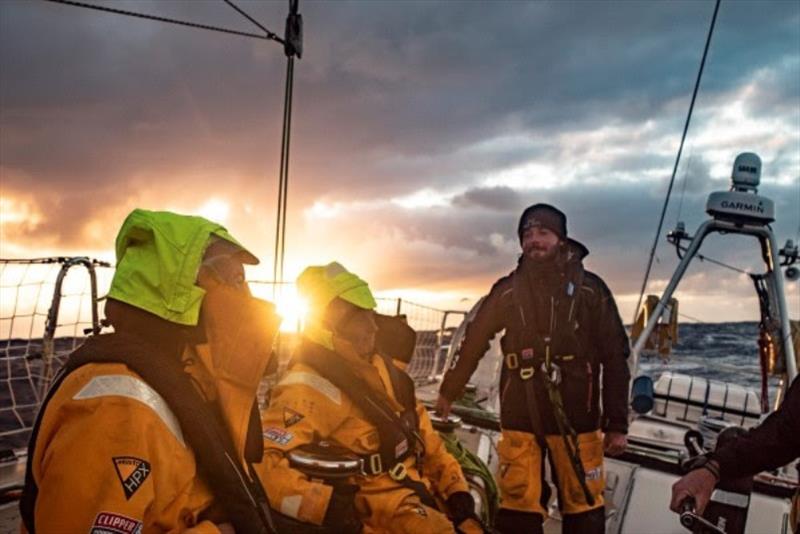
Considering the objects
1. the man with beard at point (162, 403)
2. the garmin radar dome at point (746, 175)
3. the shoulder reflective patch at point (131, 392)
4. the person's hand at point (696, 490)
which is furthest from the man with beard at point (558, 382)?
the garmin radar dome at point (746, 175)

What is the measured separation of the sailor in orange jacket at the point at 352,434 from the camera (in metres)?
2.68

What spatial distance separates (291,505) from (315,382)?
0.57 metres

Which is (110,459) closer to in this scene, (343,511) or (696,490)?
(343,511)

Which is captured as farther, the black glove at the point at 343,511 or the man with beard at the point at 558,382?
the man with beard at the point at 558,382

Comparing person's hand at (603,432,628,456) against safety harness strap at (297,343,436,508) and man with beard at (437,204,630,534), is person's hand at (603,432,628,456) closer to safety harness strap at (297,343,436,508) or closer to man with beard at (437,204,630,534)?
man with beard at (437,204,630,534)

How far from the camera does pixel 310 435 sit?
2.88 meters

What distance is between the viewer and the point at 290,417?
2.86 m

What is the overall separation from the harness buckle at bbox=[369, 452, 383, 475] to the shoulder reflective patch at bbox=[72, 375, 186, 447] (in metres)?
1.46

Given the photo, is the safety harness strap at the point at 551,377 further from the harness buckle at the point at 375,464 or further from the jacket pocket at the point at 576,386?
the harness buckle at the point at 375,464

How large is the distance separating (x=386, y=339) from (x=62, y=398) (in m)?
2.16

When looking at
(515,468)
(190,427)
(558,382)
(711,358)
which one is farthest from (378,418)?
(711,358)

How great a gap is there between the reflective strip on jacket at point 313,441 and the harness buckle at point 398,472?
0.02 metres

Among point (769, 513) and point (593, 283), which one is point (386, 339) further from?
point (769, 513)

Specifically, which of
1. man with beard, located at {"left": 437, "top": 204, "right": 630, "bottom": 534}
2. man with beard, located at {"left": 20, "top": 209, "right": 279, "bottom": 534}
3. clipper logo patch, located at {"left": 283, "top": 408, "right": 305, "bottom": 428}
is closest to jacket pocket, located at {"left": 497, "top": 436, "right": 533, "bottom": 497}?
man with beard, located at {"left": 437, "top": 204, "right": 630, "bottom": 534}
